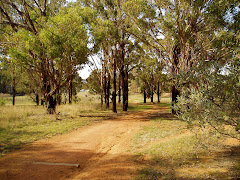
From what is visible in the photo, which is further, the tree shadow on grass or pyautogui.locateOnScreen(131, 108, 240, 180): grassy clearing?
pyautogui.locateOnScreen(131, 108, 240, 180): grassy clearing

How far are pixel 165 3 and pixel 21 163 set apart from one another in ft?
50.4

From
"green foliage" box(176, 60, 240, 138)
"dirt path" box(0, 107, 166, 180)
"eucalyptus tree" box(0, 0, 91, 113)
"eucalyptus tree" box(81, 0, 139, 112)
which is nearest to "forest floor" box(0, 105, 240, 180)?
"dirt path" box(0, 107, 166, 180)

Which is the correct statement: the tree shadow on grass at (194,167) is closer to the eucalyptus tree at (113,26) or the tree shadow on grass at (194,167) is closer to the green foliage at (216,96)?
the green foliage at (216,96)

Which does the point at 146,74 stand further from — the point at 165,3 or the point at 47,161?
the point at 47,161

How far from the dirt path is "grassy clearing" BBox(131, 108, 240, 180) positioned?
0.54 metres

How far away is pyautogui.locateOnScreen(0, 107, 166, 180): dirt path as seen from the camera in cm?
500

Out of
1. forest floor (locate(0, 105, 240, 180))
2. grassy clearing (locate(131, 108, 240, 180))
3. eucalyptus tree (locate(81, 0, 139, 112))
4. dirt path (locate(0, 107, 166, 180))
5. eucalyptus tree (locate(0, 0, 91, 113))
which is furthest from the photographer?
eucalyptus tree (locate(81, 0, 139, 112))

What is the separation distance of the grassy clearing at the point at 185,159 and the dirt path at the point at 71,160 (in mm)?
536

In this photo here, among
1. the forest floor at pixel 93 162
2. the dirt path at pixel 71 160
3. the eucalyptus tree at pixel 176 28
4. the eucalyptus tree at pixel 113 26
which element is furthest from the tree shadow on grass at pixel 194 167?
the eucalyptus tree at pixel 113 26

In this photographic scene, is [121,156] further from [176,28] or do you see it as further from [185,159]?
A: [176,28]

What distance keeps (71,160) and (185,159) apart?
12.9 ft

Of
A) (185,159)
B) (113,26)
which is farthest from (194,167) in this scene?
(113,26)

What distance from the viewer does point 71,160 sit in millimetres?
6102

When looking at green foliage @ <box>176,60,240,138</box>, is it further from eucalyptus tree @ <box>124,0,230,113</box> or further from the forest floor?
eucalyptus tree @ <box>124,0,230,113</box>
